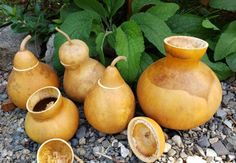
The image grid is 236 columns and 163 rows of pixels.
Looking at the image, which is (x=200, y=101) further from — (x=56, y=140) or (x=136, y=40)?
(x=56, y=140)

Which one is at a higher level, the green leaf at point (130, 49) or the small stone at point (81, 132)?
the green leaf at point (130, 49)

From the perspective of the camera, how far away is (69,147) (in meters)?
1.29

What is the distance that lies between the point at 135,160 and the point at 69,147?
0.24 m

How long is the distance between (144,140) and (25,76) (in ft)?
1.76

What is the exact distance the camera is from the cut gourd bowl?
1220mm

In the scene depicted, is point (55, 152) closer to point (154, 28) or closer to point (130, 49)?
point (130, 49)

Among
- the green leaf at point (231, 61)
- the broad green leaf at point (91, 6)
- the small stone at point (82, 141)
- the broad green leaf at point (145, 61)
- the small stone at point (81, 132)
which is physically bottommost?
the small stone at point (82, 141)

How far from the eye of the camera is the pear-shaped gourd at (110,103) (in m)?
1.30

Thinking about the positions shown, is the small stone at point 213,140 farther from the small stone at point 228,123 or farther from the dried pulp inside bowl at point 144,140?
the dried pulp inside bowl at point 144,140

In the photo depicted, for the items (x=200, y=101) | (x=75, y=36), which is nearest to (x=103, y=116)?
(x=200, y=101)

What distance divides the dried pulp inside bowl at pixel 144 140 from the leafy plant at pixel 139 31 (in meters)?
0.28

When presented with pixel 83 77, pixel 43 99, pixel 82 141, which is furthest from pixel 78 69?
pixel 82 141

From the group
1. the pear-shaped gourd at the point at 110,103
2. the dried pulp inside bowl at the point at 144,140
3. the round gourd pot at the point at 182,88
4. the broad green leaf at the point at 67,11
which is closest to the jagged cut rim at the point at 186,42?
the round gourd pot at the point at 182,88

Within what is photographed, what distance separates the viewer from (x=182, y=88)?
127 cm
